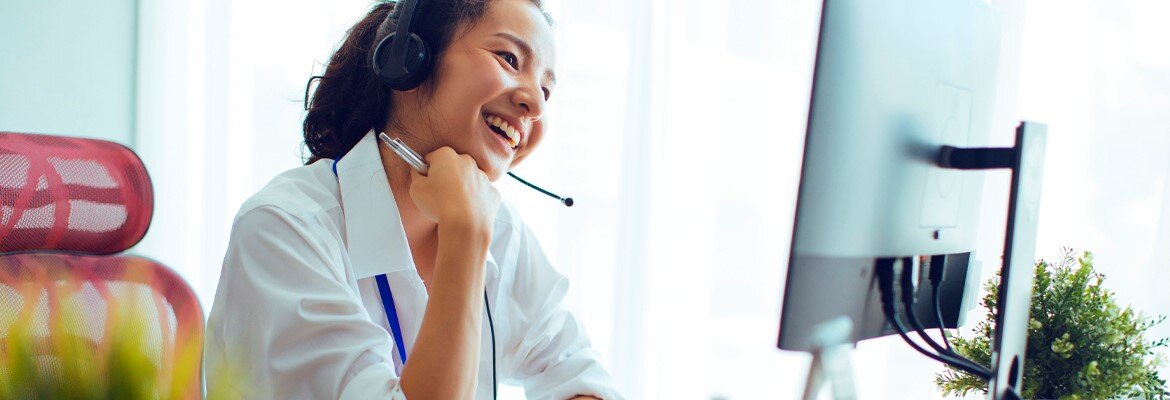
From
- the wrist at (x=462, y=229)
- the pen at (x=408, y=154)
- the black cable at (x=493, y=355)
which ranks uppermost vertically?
the pen at (x=408, y=154)

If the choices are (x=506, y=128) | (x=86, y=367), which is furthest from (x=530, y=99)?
(x=86, y=367)

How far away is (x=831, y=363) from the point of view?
692 millimetres

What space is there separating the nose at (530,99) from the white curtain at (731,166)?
3.14 ft

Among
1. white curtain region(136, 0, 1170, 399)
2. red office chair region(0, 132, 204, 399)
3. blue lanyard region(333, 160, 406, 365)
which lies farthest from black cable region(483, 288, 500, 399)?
white curtain region(136, 0, 1170, 399)

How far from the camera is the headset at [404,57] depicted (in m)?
0.98

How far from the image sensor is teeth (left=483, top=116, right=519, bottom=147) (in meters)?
1.03

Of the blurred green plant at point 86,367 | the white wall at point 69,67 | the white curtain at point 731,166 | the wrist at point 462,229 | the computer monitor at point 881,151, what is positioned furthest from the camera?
the white wall at point 69,67

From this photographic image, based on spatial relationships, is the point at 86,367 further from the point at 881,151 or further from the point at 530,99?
the point at 530,99

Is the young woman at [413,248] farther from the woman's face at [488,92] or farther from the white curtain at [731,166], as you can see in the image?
the white curtain at [731,166]

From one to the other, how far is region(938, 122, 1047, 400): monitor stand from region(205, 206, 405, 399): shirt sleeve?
1.79 feet

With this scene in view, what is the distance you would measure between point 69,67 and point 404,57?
159 cm

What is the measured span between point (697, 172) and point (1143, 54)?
3.00ft

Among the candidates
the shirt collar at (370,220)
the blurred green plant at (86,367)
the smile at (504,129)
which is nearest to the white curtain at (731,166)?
the smile at (504,129)

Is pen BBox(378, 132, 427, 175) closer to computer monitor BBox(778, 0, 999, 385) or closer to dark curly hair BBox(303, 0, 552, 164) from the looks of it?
dark curly hair BBox(303, 0, 552, 164)
